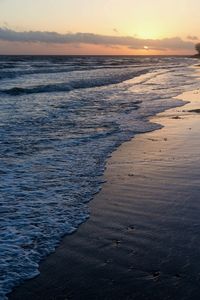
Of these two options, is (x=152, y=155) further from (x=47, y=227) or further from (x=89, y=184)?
(x=47, y=227)

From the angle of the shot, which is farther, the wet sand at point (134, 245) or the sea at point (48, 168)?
the sea at point (48, 168)

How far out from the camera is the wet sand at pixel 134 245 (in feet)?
15.8

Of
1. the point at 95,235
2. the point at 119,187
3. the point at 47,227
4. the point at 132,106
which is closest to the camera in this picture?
the point at 95,235

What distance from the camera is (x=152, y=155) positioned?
10969mm

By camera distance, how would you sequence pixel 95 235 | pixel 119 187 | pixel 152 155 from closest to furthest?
1. pixel 95 235
2. pixel 119 187
3. pixel 152 155

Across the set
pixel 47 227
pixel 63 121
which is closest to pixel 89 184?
pixel 47 227

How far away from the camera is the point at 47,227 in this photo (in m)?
6.66

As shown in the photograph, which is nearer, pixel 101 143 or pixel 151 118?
pixel 101 143

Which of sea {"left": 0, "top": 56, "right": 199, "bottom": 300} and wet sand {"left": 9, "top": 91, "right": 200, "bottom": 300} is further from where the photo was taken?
sea {"left": 0, "top": 56, "right": 199, "bottom": 300}

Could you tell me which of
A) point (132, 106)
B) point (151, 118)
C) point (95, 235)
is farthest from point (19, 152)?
point (132, 106)

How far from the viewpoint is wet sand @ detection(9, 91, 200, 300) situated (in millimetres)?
4809

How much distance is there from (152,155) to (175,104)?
11.3 m

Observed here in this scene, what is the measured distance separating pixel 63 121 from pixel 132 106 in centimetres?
566

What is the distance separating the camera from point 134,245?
5836 mm
